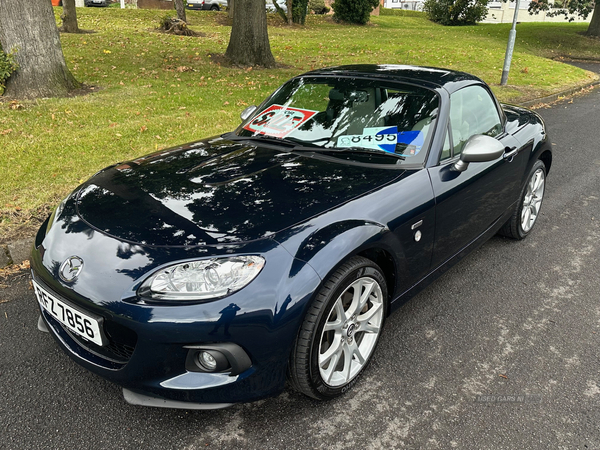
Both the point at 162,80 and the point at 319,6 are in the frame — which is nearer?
the point at 162,80

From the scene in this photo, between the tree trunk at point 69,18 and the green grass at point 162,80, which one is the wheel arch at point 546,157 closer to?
the green grass at point 162,80

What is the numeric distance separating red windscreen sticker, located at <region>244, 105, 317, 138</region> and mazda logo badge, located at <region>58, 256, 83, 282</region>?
161cm

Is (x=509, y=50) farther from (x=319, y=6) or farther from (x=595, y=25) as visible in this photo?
(x=319, y=6)

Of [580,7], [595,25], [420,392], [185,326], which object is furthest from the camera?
[595,25]

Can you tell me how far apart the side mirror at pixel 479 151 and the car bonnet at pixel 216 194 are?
461 millimetres

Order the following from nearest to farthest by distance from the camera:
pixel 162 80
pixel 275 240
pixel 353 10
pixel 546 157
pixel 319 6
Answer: pixel 275 240
pixel 546 157
pixel 162 80
pixel 353 10
pixel 319 6

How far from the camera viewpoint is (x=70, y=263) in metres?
2.16

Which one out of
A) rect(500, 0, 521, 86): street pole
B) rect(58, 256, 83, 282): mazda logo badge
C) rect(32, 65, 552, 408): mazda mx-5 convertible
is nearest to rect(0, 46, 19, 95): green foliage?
rect(32, 65, 552, 408): mazda mx-5 convertible

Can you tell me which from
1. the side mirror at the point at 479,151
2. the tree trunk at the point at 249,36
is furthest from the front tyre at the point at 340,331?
the tree trunk at the point at 249,36

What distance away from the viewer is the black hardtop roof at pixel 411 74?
3.25 meters

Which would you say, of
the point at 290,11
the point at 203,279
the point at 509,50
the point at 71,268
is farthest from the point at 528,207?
the point at 290,11

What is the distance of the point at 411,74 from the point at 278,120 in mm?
990

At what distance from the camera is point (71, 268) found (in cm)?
213

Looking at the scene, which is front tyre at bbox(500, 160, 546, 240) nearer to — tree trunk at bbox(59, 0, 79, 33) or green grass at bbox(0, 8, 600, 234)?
green grass at bbox(0, 8, 600, 234)
